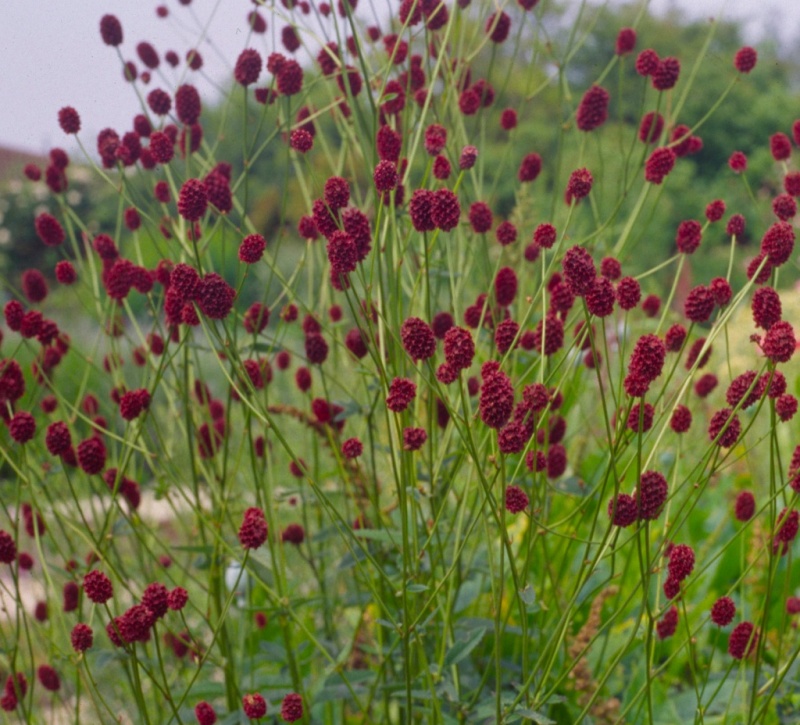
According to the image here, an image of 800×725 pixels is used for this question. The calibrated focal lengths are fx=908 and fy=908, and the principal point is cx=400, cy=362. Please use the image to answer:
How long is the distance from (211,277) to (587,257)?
0.45 metres

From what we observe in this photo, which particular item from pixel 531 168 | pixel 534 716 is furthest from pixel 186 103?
pixel 534 716

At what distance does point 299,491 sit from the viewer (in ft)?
5.49

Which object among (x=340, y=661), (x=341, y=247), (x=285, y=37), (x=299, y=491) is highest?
(x=285, y=37)

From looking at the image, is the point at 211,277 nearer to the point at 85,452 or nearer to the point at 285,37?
the point at 85,452

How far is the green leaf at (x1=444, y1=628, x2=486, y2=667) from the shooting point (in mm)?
1312

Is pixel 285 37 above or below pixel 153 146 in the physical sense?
above

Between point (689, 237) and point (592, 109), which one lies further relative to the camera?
point (592, 109)

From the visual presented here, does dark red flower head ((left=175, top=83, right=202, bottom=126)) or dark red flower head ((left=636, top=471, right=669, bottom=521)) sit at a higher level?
dark red flower head ((left=175, top=83, right=202, bottom=126))

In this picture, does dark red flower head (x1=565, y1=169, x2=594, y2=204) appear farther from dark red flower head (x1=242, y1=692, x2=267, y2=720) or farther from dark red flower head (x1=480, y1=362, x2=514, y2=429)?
dark red flower head (x1=242, y1=692, x2=267, y2=720)

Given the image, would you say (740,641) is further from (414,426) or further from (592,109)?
(592,109)

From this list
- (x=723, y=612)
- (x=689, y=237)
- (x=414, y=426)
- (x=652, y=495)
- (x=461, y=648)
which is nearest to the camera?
(x=652, y=495)

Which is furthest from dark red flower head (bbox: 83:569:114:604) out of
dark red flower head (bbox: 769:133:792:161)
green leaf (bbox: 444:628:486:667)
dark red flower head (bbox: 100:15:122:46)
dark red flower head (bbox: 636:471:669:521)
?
dark red flower head (bbox: 769:133:792:161)

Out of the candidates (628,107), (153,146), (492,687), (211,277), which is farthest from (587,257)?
(628,107)

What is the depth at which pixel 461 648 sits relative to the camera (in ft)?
4.42
